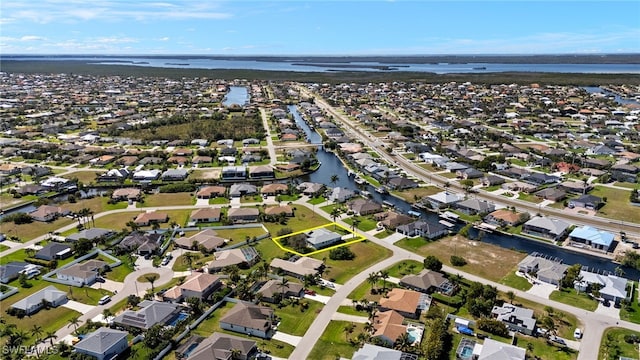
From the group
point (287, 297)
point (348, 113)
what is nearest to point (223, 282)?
point (287, 297)

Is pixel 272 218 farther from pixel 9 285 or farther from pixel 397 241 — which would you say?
pixel 9 285

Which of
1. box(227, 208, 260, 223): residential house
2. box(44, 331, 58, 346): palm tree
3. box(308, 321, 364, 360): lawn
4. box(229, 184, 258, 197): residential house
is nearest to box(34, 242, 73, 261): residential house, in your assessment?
box(44, 331, 58, 346): palm tree

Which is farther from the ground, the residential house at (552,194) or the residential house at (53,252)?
the residential house at (552,194)

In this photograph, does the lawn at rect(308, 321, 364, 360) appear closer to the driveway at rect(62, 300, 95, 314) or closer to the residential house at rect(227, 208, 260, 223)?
the driveway at rect(62, 300, 95, 314)

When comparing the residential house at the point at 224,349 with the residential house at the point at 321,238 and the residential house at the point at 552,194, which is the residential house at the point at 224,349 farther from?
the residential house at the point at 552,194

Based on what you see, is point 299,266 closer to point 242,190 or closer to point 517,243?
point 517,243

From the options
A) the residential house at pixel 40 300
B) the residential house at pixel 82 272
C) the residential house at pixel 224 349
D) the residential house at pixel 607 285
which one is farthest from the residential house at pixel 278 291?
the residential house at pixel 607 285
